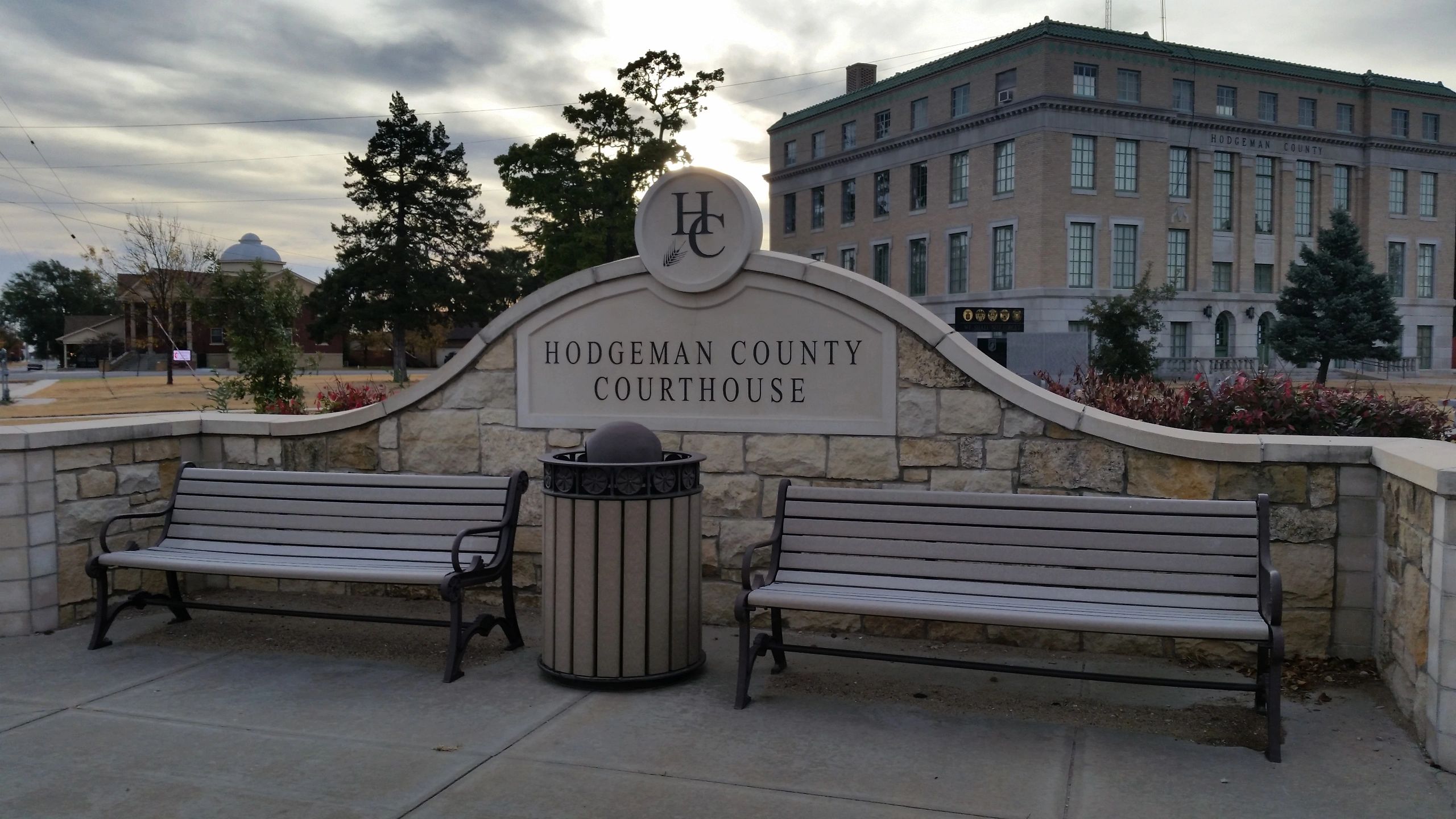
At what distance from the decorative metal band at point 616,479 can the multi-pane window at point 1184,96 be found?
50749 millimetres

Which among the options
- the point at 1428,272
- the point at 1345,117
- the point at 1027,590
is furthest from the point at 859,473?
the point at 1428,272

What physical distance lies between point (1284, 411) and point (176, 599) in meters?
7.02

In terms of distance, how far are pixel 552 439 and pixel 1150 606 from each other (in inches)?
137

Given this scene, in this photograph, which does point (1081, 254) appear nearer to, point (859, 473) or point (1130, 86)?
point (1130, 86)

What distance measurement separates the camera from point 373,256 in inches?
2242

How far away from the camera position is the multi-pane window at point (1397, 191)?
53.1 m

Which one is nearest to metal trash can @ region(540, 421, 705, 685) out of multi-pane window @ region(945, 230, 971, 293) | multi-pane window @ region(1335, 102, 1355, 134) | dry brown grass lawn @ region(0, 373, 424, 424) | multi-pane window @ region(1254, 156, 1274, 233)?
dry brown grass lawn @ region(0, 373, 424, 424)

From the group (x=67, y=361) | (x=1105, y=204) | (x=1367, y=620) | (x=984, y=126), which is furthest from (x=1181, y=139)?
(x=67, y=361)

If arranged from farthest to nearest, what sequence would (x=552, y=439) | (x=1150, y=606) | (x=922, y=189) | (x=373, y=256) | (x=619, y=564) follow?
(x=373, y=256) → (x=922, y=189) → (x=552, y=439) → (x=619, y=564) → (x=1150, y=606)

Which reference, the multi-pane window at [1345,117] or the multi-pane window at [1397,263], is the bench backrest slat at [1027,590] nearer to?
the multi-pane window at [1345,117]

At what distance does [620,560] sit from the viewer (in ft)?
15.0

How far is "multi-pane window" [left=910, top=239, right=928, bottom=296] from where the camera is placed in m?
52.1

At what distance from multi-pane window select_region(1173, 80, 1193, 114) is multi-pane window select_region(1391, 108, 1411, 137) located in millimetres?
13706

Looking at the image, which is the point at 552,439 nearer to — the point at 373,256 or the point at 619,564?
the point at 619,564
